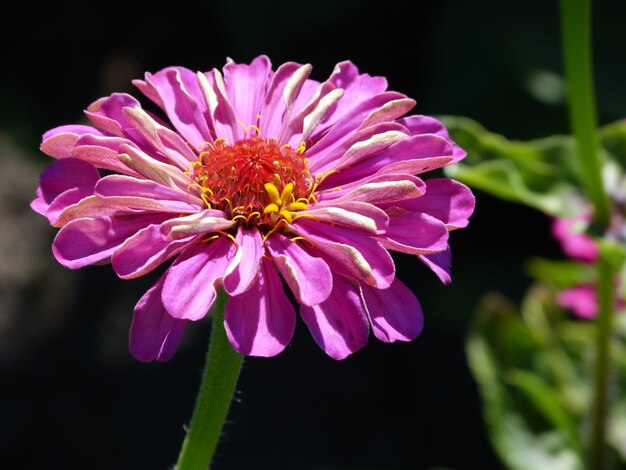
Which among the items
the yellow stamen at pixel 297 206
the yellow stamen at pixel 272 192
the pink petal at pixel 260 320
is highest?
the yellow stamen at pixel 272 192

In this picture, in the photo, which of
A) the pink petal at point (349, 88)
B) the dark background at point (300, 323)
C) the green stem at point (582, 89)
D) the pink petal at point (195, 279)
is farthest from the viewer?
the dark background at point (300, 323)

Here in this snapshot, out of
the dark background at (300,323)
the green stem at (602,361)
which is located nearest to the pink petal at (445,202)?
the green stem at (602,361)

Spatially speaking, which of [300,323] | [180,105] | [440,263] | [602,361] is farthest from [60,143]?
[300,323]

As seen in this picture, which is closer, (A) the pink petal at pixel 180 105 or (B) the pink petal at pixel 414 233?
(B) the pink petal at pixel 414 233

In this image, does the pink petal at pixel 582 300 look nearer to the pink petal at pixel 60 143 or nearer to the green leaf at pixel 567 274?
the green leaf at pixel 567 274

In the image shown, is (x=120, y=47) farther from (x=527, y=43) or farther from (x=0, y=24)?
(x=527, y=43)

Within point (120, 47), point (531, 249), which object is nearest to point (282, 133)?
point (531, 249)
